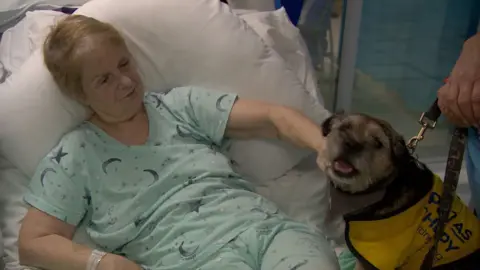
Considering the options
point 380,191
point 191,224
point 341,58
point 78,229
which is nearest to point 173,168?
point 191,224

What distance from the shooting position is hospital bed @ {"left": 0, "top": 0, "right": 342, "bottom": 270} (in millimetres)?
1344

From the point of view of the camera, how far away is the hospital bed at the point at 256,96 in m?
1.34

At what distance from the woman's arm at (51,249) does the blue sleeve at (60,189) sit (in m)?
0.02

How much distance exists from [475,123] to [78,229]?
2.71 feet

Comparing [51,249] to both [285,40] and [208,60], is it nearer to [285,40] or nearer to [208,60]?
[208,60]

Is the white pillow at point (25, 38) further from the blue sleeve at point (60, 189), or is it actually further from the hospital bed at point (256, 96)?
the blue sleeve at point (60, 189)

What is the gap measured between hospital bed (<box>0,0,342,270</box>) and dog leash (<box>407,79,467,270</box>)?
1.20 feet

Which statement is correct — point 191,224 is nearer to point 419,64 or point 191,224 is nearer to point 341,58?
point 341,58

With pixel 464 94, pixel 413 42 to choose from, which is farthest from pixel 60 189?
pixel 413 42

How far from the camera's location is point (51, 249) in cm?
118

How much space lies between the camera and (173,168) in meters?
1.29

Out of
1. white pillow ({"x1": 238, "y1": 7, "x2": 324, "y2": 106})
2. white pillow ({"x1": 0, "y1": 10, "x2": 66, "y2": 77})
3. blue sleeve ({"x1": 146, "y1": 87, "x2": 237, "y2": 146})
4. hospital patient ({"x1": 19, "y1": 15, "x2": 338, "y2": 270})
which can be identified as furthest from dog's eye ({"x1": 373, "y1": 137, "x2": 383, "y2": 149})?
white pillow ({"x1": 0, "y1": 10, "x2": 66, "y2": 77})

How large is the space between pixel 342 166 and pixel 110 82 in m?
0.52

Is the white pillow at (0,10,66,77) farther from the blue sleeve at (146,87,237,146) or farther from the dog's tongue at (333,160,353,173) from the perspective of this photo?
the dog's tongue at (333,160,353,173)
